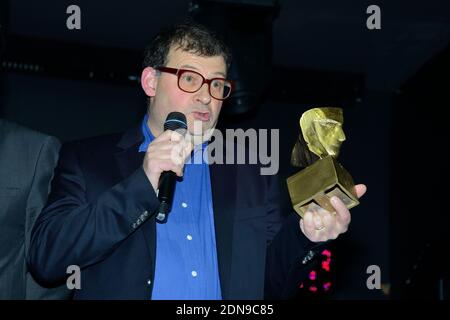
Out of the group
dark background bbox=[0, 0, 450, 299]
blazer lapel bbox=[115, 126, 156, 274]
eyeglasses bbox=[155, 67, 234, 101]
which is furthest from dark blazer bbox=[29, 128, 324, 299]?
dark background bbox=[0, 0, 450, 299]

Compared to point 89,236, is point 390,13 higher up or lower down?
higher up

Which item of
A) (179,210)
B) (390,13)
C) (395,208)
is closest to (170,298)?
(179,210)

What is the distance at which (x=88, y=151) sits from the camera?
6.77ft

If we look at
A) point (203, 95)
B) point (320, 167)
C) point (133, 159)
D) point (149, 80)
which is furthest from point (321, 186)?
point (149, 80)

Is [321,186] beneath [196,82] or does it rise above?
beneath

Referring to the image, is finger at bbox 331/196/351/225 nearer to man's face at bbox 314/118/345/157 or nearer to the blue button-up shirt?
man's face at bbox 314/118/345/157

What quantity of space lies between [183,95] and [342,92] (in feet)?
17.1

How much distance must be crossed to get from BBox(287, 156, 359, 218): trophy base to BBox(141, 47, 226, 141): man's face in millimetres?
401

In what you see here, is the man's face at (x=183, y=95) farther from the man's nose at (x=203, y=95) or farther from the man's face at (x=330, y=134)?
the man's face at (x=330, y=134)

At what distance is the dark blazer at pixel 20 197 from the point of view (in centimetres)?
196

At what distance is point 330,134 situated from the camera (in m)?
1.82

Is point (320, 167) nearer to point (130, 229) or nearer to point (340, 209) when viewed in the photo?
point (340, 209)
